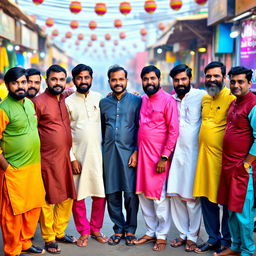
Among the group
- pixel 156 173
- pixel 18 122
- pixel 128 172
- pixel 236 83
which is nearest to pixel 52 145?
pixel 18 122

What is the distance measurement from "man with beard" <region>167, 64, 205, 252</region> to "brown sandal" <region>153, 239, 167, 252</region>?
0.77ft

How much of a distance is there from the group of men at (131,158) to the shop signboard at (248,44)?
3.61 m

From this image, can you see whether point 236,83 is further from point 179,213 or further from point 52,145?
point 52,145

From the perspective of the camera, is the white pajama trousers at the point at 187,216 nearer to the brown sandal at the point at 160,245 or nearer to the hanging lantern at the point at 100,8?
the brown sandal at the point at 160,245

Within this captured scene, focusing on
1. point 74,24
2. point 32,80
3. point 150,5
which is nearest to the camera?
point 32,80

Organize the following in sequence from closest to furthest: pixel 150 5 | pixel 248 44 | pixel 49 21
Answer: pixel 248 44
pixel 150 5
pixel 49 21

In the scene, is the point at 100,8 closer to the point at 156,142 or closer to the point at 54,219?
the point at 156,142

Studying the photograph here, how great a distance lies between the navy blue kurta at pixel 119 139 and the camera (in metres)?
3.92

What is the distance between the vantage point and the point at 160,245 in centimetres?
393

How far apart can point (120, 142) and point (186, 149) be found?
68 cm

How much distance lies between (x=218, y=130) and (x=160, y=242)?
134 centimetres

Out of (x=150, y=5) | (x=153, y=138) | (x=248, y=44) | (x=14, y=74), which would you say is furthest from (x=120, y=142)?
(x=150, y=5)

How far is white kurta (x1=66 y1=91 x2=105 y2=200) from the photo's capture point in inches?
154

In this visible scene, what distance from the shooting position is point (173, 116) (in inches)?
149
